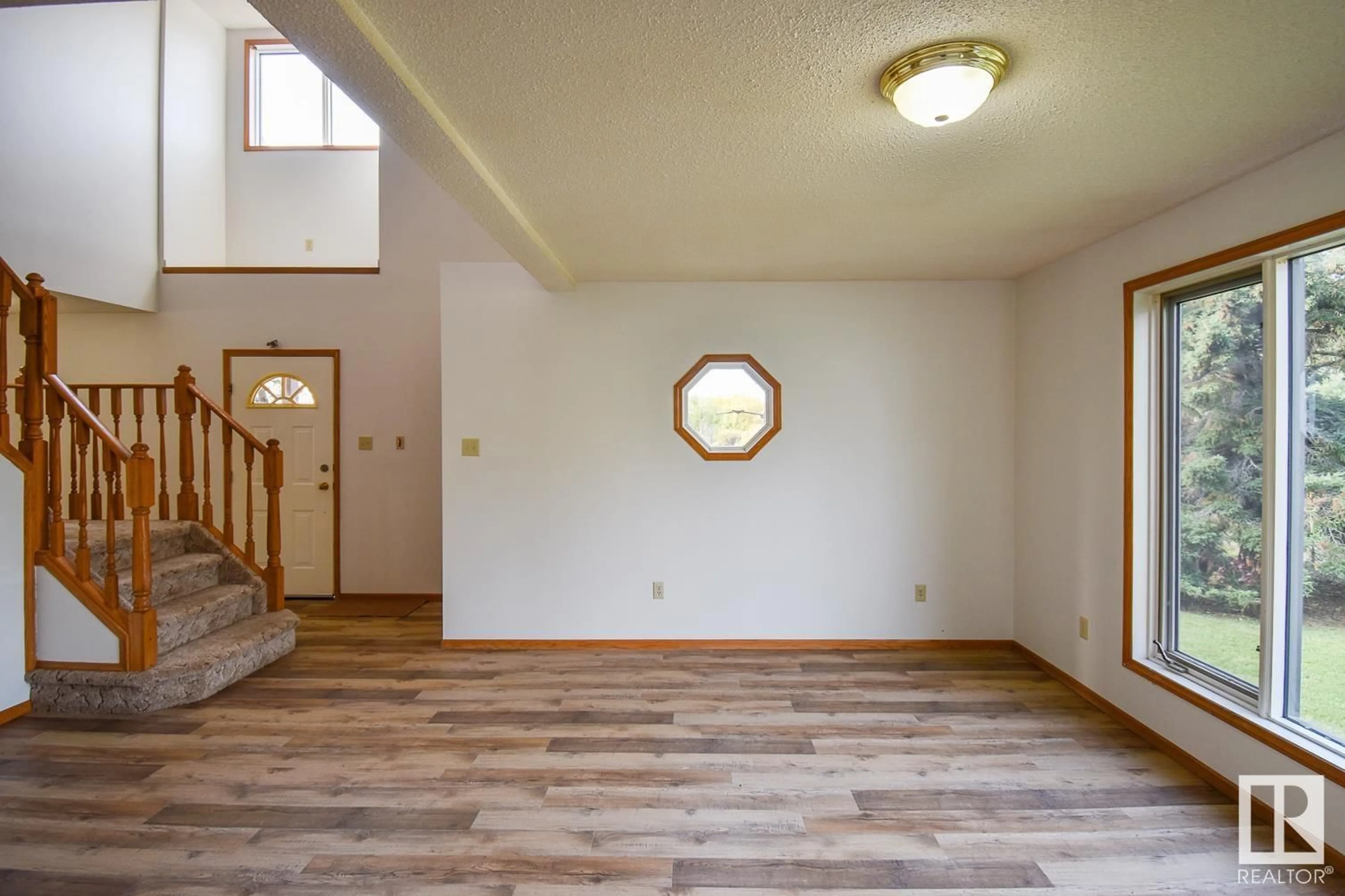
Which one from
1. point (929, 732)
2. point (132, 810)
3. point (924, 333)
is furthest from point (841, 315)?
point (132, 810)

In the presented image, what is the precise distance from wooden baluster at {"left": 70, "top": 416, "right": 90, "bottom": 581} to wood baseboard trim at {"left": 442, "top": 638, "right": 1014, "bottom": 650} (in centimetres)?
181

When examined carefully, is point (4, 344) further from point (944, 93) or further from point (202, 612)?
point (944, 93)

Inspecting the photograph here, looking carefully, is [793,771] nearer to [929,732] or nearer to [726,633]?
[929,732]

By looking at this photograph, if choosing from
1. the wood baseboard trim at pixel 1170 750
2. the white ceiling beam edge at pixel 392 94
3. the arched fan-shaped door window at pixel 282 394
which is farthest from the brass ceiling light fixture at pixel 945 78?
the arched fan-shaped door window at pixel 282 394

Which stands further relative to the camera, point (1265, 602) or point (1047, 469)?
point (1047, 469)

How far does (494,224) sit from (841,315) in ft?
7.20

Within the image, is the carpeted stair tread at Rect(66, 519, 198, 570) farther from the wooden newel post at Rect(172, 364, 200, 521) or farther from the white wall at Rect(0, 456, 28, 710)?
the white wall at Rect(0, 456, 28, 710)

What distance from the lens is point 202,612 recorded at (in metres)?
3.41

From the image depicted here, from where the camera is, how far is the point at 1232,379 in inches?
97.1

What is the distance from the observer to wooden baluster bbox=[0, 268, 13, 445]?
2859mm

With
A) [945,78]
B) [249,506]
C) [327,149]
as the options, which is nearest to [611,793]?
[945,78]

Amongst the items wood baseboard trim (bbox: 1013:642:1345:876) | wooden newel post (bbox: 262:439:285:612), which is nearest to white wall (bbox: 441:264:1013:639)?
wood baseboard trim (bbox: 1013:642:1345:876)

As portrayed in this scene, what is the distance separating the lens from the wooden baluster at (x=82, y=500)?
119 inches

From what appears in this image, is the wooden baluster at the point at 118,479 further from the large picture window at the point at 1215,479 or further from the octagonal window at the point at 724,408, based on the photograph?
the large picture window at the point at 1215,479
